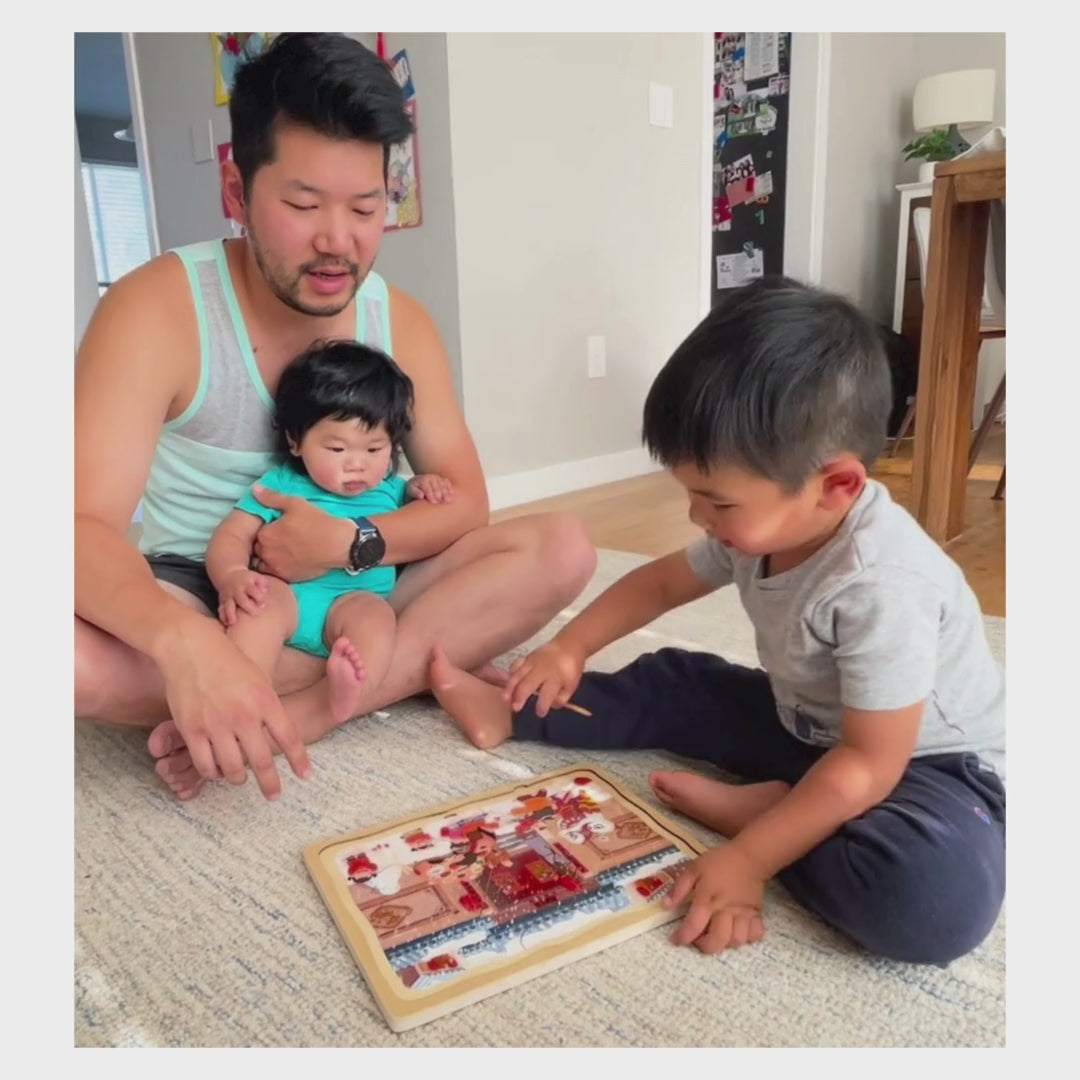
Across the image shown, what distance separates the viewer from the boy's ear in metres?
0.59

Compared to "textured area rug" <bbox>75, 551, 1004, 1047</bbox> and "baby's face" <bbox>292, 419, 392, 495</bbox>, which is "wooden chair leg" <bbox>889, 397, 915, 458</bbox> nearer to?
"baby's face" <bbox>292, 419, 392, 495</bbox>

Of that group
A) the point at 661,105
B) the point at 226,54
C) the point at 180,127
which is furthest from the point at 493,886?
the point at 180,127

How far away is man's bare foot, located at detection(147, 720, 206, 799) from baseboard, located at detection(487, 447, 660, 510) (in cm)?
126

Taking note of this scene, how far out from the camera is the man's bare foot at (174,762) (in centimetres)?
75

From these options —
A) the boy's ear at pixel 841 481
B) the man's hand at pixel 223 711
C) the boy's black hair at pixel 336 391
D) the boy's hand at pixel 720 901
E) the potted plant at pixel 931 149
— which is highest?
the potted plant at pixel 931 149

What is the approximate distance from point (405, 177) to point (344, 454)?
48.1 inches

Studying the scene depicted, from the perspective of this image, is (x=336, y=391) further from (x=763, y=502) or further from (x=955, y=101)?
(x=955, y=101)

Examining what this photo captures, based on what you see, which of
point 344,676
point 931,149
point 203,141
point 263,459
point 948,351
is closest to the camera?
point 344,676

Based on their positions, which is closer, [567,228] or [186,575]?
[186,575]

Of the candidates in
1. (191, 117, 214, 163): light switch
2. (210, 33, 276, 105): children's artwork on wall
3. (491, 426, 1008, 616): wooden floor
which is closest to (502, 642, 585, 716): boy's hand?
(491, 426, 1008, 616): wooden floor

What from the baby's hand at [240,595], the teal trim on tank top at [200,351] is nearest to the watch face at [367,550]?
the baby's hand at [240,595]

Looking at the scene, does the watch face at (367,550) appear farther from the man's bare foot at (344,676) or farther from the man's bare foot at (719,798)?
the man's bare foot at (719,798)

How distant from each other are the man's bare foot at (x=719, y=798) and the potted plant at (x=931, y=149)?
2.71m

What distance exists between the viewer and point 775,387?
1.84ft
